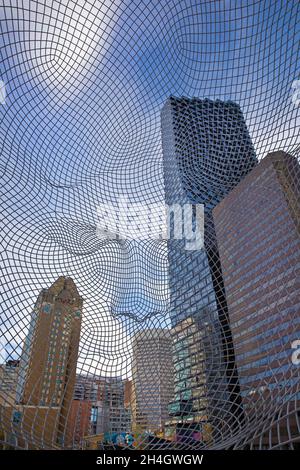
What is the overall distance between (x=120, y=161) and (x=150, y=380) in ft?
48.2

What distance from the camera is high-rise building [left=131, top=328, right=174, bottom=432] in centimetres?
1834

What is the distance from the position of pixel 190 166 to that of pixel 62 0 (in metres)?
11.6

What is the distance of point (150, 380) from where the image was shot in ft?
62.9

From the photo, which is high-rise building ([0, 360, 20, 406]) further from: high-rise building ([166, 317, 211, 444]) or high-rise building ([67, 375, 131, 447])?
high-rise building ([166, 317, 211, 444])

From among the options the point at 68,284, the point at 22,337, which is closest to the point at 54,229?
the point at 68,284

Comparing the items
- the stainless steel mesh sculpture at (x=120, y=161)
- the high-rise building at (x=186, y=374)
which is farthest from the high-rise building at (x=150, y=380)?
the high-rise building at (x=186, y=374)

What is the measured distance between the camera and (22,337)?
42.2 ft

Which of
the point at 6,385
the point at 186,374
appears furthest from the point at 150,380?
the point at 6,385

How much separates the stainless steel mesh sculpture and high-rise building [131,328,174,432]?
0.15 metres

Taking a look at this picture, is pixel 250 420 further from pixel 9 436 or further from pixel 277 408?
pixel 9 436

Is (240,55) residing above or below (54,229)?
above

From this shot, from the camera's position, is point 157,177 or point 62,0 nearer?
point 62,0

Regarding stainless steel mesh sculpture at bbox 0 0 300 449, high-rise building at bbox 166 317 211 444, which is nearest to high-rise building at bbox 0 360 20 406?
stainless steel mesh sculpture at bbox 0 0 300 449
